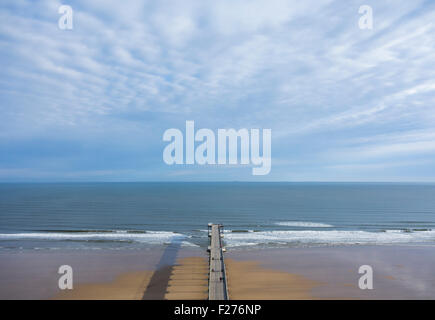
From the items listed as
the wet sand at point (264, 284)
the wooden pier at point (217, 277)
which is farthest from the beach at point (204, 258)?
the wooden pier at point (217, 277)

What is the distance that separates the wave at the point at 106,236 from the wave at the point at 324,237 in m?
6.84

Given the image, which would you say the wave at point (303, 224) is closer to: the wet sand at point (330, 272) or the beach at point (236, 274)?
the wet sand at point (330, 272)

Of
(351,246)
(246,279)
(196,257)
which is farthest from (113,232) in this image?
(351,246)

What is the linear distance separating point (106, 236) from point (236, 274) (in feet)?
60.7

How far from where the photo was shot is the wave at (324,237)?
29500 mm

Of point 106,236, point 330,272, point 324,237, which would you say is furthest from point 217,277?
point 324,237

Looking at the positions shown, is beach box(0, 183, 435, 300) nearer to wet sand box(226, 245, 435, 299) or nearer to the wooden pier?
wet sand box(226, 245, 435, 299)

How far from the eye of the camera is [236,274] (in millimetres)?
19906

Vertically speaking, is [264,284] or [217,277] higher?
[217,277]

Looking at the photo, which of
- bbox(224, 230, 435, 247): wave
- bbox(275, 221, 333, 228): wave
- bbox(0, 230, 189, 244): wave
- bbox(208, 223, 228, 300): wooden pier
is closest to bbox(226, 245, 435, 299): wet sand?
bbox(208, 223, 228, 300): wooden pier

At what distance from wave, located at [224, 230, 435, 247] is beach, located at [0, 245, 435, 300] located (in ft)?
10.0

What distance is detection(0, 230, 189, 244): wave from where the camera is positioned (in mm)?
30078

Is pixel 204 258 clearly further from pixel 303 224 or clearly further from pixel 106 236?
pixel 303 224

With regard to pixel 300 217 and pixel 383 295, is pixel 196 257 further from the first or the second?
pixel 300 217
